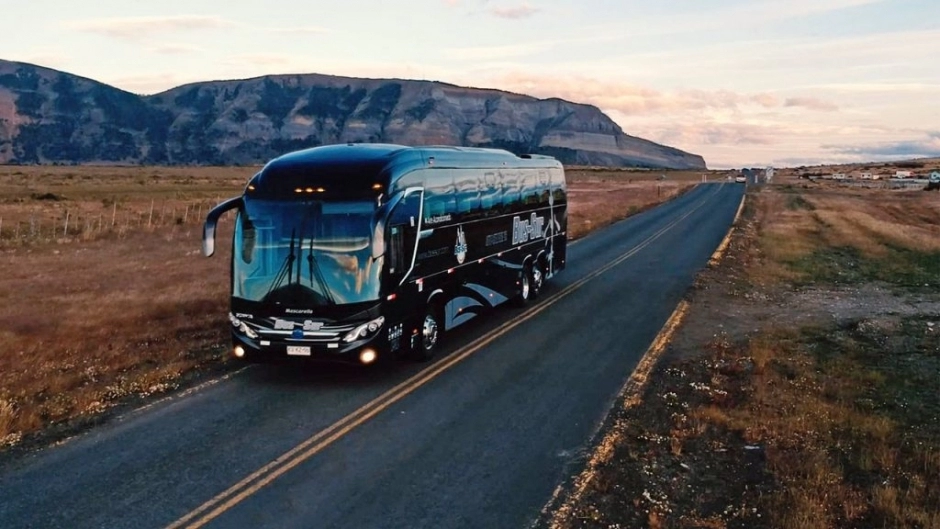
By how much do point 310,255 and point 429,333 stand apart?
328cm

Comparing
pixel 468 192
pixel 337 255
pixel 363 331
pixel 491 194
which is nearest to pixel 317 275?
pixel 337 255

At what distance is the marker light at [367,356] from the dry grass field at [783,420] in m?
4.04

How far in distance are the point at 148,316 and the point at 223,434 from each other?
954 centimetres

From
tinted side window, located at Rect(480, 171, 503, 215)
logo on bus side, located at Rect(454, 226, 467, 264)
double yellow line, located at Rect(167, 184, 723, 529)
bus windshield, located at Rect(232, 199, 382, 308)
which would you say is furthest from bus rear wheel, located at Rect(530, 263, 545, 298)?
bus windshield, located at Rect(232, 199, 382, 308)

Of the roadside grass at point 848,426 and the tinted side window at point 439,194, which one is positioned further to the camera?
the tinted side window at point 439,194

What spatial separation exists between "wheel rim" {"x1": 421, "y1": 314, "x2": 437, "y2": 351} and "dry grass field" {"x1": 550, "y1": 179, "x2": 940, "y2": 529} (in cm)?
417

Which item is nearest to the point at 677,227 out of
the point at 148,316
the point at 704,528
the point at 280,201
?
the point at 148,316

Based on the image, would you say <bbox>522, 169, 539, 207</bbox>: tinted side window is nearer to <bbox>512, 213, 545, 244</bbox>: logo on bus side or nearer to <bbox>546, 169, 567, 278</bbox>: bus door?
<bbox>512, 213, 545, 244</bbox>: logo on bus side

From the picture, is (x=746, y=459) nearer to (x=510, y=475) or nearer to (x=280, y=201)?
(x=510, y=475)

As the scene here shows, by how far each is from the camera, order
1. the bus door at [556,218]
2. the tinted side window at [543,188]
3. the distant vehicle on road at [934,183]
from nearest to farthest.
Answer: the tinted side window at [543,188] < the bus door at [556,218] < the distant vehicle on road at [934,183]

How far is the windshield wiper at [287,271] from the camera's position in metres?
12.9

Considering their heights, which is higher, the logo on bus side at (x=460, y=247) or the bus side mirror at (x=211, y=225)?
the bus side mirror at (x=211, y=225)

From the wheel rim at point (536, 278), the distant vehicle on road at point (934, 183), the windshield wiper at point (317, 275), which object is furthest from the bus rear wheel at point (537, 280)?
the distant vehicle on road at point (934, 183)

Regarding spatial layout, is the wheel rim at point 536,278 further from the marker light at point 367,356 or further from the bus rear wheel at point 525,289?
the marker light at point 367,356
